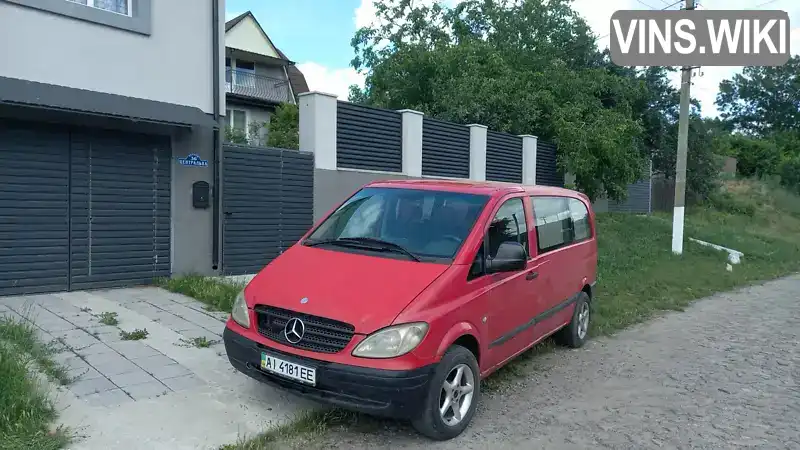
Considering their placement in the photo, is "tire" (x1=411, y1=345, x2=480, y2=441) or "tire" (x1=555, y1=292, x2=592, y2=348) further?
"tire" (x1=555, y1=292, x2=592, y2=348)

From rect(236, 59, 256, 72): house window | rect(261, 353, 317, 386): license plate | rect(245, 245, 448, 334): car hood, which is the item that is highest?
rect(236, 59, 256, 72): house window

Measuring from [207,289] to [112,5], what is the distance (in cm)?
399

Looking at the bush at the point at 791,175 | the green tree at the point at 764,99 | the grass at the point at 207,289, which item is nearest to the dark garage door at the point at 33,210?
the grass at the point at 207,289

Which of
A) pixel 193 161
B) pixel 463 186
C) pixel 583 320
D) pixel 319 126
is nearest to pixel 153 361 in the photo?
pixel 463 186

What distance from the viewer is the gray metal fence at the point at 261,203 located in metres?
9.25

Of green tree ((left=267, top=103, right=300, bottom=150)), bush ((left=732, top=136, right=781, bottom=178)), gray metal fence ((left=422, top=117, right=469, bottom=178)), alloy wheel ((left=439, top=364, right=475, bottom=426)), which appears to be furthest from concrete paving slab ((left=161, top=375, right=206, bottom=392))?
bush ((left=732, top=136, right=781, bottom=178))

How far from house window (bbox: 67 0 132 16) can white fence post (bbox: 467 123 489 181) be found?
316 inches

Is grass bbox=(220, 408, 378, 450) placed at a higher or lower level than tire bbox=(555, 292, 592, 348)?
lower

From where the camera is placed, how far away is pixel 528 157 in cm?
1603

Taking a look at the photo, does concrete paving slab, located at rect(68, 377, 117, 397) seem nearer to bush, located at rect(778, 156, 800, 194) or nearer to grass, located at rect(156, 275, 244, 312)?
grass, located at rect(156, 275, 244, 312)

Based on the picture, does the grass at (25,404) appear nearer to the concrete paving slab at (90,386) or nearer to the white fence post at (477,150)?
the concrete paving slab at (90,386)

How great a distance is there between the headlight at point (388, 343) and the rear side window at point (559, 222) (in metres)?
2.22

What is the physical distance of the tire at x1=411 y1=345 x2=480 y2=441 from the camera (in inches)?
153

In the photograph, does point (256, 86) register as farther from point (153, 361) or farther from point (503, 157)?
point (153, 361)
